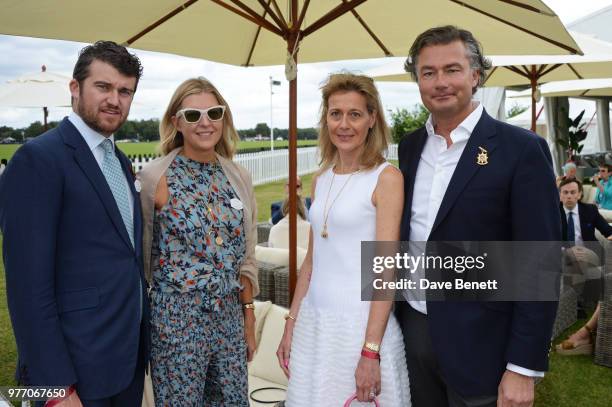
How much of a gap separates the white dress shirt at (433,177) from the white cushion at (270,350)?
161 cm

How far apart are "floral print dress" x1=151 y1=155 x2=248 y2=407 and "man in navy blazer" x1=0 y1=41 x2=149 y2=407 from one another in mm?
125

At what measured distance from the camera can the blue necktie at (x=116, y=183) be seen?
77.3 inches

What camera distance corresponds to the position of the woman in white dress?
1.97 metres

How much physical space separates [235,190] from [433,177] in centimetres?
95

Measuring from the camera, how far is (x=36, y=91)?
9320 mm

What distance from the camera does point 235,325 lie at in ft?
7.68

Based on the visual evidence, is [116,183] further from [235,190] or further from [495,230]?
[495,230]

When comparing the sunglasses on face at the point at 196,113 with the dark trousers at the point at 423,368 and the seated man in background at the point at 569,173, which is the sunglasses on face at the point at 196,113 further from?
the seated man in background at the point at 569,173

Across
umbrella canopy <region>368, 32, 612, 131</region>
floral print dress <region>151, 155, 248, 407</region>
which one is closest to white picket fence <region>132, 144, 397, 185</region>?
umbrella canopy <region>368, 32, 612, 131</region>

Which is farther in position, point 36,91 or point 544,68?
point 36,91

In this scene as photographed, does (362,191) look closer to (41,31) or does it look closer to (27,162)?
(27,162)

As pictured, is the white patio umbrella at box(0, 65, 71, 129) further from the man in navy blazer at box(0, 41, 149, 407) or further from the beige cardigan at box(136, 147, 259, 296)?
the man in navy blazer at box(0, 41, 149, 407)

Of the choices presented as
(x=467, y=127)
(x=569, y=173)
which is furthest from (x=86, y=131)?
(x=569, y=173)

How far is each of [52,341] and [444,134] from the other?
164cm
